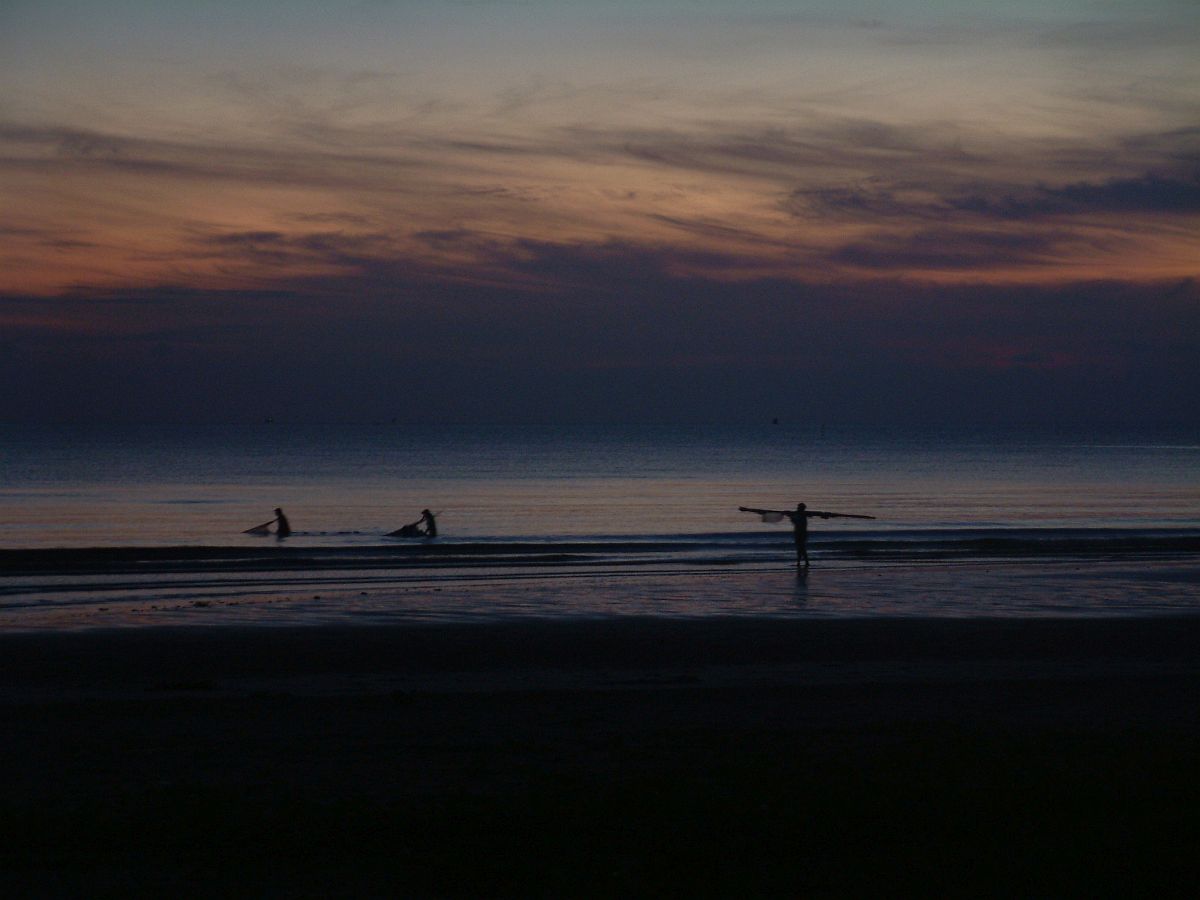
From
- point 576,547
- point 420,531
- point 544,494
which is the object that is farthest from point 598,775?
point 544,494

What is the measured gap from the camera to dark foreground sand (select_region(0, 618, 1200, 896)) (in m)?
7.64

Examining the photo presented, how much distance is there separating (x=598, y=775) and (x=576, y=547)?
106ft

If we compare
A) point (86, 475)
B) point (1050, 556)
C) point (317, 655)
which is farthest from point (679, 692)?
point (86, 475)

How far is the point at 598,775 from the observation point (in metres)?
10.2

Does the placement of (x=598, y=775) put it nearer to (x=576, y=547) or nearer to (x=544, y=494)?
(x=576, y=547)

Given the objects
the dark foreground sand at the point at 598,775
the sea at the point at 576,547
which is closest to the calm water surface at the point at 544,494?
the sea at the point at 576,547

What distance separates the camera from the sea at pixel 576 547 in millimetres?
25359

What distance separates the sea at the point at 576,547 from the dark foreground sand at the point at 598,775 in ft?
23.1

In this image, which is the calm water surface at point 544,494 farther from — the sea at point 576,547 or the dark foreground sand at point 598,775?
the dark foreground sand at point 598,775

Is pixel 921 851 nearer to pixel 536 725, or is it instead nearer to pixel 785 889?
pixel 785 889

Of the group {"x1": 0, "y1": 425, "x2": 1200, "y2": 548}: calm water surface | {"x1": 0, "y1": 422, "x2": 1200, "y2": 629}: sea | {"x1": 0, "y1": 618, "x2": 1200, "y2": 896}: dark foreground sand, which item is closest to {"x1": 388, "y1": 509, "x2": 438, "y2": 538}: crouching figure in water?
{"x1": 0, "y1": 422, "x2": 1200, "y2": 629}: sea

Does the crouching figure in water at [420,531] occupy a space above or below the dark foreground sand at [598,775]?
above

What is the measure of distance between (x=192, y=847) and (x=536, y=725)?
489 centimetres

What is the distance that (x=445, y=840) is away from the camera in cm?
829
